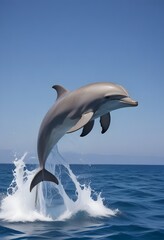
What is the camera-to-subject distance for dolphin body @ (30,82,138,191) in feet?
22.9

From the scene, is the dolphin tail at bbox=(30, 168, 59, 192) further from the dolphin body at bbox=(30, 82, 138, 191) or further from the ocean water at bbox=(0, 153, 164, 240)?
the dolphin body at bbox=(30, 82, 138, 191)

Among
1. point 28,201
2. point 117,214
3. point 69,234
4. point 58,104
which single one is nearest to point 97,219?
point 117,214

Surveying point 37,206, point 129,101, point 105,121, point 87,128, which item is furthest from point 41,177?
point 129,101

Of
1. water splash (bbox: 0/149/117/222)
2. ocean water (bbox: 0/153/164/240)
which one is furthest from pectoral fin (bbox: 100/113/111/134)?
water splash (bbox: 0/149/117/222)

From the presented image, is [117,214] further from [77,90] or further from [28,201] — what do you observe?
[77,90]

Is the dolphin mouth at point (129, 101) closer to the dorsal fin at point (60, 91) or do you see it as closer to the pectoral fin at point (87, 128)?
the pectoral fin at point (87, 128)

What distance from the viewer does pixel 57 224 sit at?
9688 mm

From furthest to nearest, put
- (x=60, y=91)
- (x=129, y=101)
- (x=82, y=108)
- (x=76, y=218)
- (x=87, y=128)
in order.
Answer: (x=76, y=218), (x=60, y=91), (x=87, y=128), (x=82, y=108), (x=129, y=101)

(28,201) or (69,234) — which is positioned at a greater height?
(28,201)

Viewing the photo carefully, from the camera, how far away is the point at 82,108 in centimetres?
716

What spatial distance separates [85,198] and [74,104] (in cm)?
656

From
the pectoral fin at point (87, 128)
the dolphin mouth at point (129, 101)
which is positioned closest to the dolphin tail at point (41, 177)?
the pectoral fin at point (87, 128)

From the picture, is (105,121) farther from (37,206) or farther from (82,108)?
(37,206)

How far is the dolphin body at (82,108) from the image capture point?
22.9 feet
